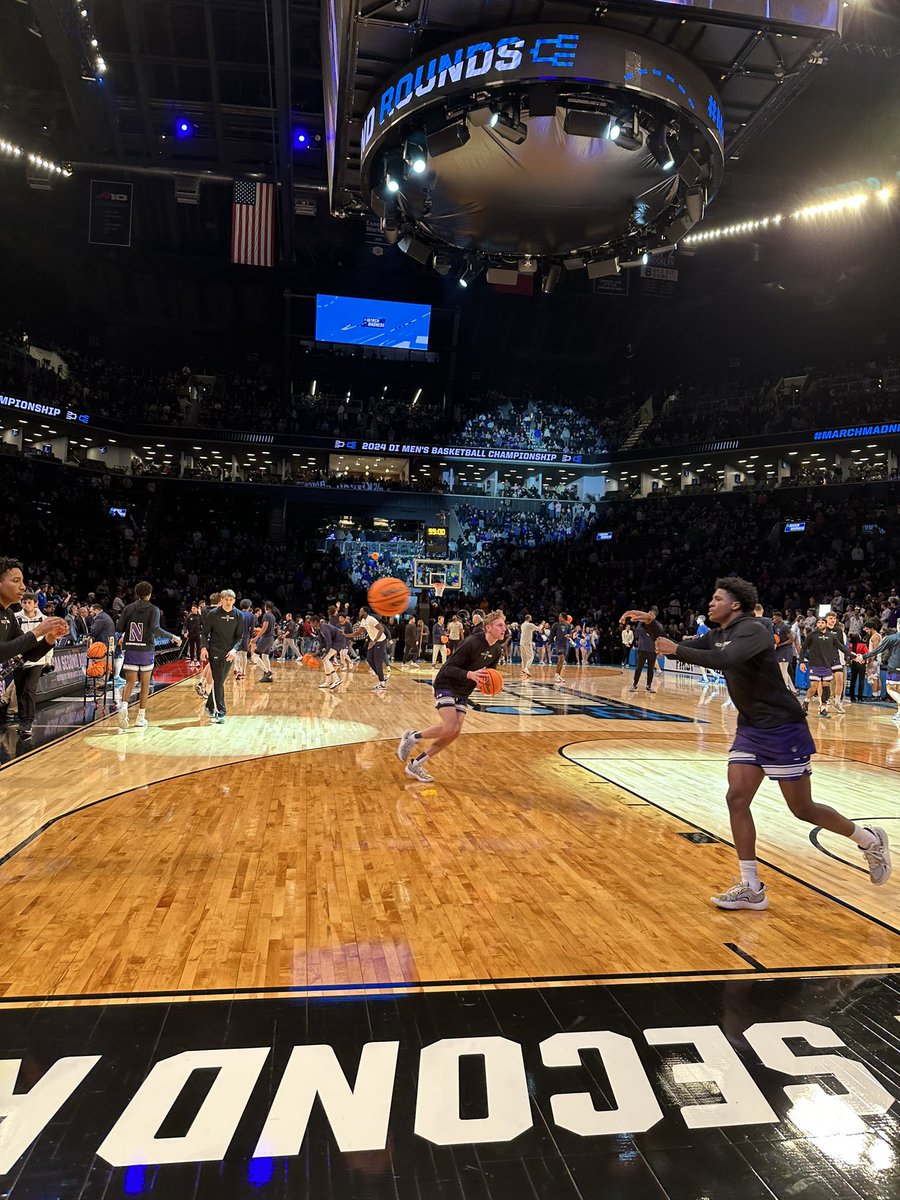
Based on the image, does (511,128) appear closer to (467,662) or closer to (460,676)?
(467,662)

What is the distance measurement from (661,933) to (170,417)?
37.0 metres

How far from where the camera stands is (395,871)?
16.5 ft

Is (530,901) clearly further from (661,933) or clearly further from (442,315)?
(442,315)

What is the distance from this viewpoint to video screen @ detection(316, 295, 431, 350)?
36.4 metres

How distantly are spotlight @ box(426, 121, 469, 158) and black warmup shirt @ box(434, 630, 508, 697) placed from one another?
21.3 feet

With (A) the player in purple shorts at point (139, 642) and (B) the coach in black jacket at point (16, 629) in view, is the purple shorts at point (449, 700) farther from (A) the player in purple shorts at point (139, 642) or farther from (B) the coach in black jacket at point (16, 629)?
(A) the player in purple shorts at point (139, 642)

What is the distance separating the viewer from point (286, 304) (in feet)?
122

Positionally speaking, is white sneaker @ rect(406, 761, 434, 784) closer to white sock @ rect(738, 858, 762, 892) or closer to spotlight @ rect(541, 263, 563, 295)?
white sock @ rect(738, 858, 762, 892)

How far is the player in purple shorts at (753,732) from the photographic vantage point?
4.25 meters

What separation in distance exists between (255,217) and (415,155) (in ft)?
39.7

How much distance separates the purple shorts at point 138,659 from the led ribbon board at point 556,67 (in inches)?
290

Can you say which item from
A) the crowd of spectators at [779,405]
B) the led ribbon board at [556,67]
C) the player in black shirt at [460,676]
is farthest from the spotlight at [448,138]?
the crowd of spectators at [779,405]

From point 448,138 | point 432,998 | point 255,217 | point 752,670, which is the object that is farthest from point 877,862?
point 255,217

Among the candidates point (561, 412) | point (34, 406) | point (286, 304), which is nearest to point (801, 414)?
point (561, 412)
